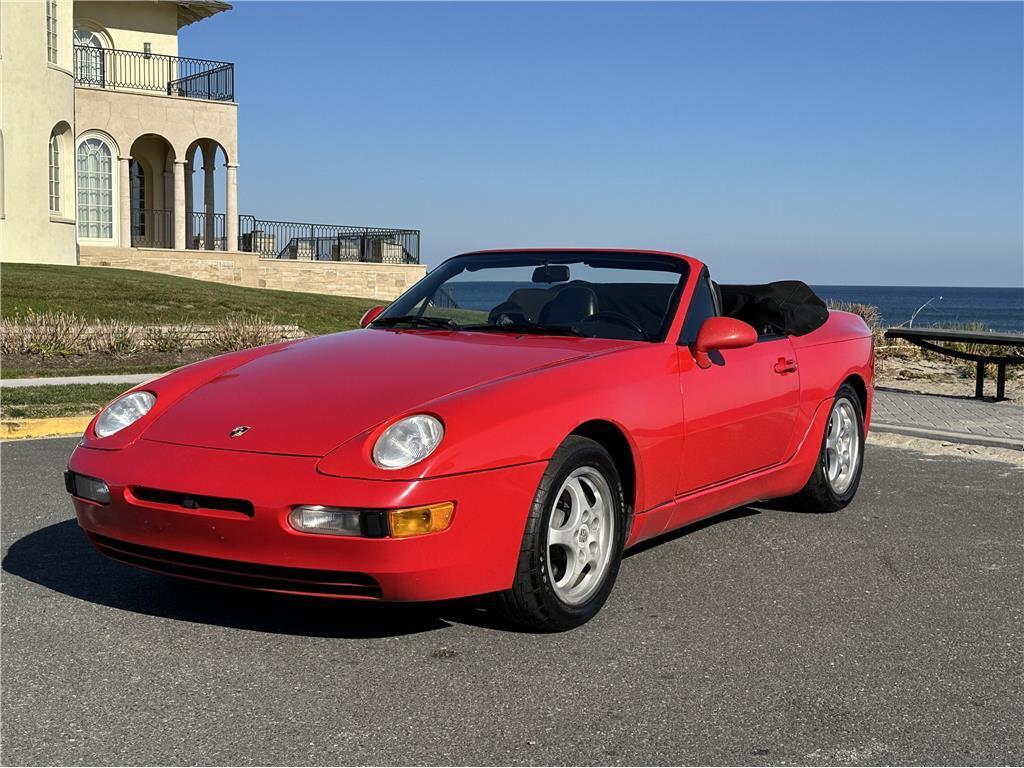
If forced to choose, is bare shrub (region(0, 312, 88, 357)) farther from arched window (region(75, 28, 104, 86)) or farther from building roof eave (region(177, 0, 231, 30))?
building roof eave (region(177, 0, 231, 30))

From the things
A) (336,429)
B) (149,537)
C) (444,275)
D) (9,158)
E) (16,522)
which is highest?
(9,158)

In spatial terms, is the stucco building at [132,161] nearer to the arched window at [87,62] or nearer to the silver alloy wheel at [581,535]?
the arched window at [87,62]

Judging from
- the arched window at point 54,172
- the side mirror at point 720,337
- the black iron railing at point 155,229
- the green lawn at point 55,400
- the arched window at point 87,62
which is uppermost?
the arched window at point 87,62

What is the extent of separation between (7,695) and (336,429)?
136cm

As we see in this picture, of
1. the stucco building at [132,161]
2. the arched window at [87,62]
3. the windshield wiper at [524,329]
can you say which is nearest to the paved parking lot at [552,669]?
the windshield wiper at [524,329]

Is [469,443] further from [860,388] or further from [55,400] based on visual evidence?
[55,400]

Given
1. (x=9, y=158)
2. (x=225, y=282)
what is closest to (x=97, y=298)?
(x=9, y=158)

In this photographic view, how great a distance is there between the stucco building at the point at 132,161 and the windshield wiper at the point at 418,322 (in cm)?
2268

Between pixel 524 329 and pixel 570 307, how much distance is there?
30 cm

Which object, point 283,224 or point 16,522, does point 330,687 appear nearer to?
point 16,522

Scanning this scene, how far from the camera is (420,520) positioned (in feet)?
13.3

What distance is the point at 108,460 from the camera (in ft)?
15.0

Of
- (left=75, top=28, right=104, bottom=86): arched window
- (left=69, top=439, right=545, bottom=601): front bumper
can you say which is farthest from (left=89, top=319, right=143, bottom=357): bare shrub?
(left=75, top=28, right=104, bottom=86): arched window

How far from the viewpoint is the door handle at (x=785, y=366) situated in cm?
610
